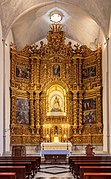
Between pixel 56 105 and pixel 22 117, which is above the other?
pixel 56 105

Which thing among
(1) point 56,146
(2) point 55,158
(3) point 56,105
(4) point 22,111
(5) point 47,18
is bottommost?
(2) point 55,158

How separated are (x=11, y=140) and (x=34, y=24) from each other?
7.82m

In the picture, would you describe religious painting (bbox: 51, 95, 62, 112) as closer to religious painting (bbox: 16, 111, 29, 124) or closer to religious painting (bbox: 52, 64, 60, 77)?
religious painting (bbox: 52, 64, 60, 77)

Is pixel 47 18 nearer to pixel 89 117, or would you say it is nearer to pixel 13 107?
pixel 13 107

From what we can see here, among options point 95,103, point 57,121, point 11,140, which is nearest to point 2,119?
point 11,140

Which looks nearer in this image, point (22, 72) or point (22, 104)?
point (22, 104)

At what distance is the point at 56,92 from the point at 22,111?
258 cm

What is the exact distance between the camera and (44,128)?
85.6 feet

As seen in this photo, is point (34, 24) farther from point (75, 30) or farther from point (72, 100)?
point (72, 100)

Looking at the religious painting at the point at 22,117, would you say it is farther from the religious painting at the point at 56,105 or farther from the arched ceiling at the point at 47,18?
the arched ceiling at the point at 47,18

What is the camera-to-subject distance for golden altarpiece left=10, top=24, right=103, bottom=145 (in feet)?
84.3

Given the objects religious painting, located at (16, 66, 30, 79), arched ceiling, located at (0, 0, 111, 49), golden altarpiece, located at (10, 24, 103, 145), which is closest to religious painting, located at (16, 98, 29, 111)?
golden altarpiece, located at (10, 24, 103, 145)

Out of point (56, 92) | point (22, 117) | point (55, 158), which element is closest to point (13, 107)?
point (22, 117)

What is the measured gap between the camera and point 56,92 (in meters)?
26.8
